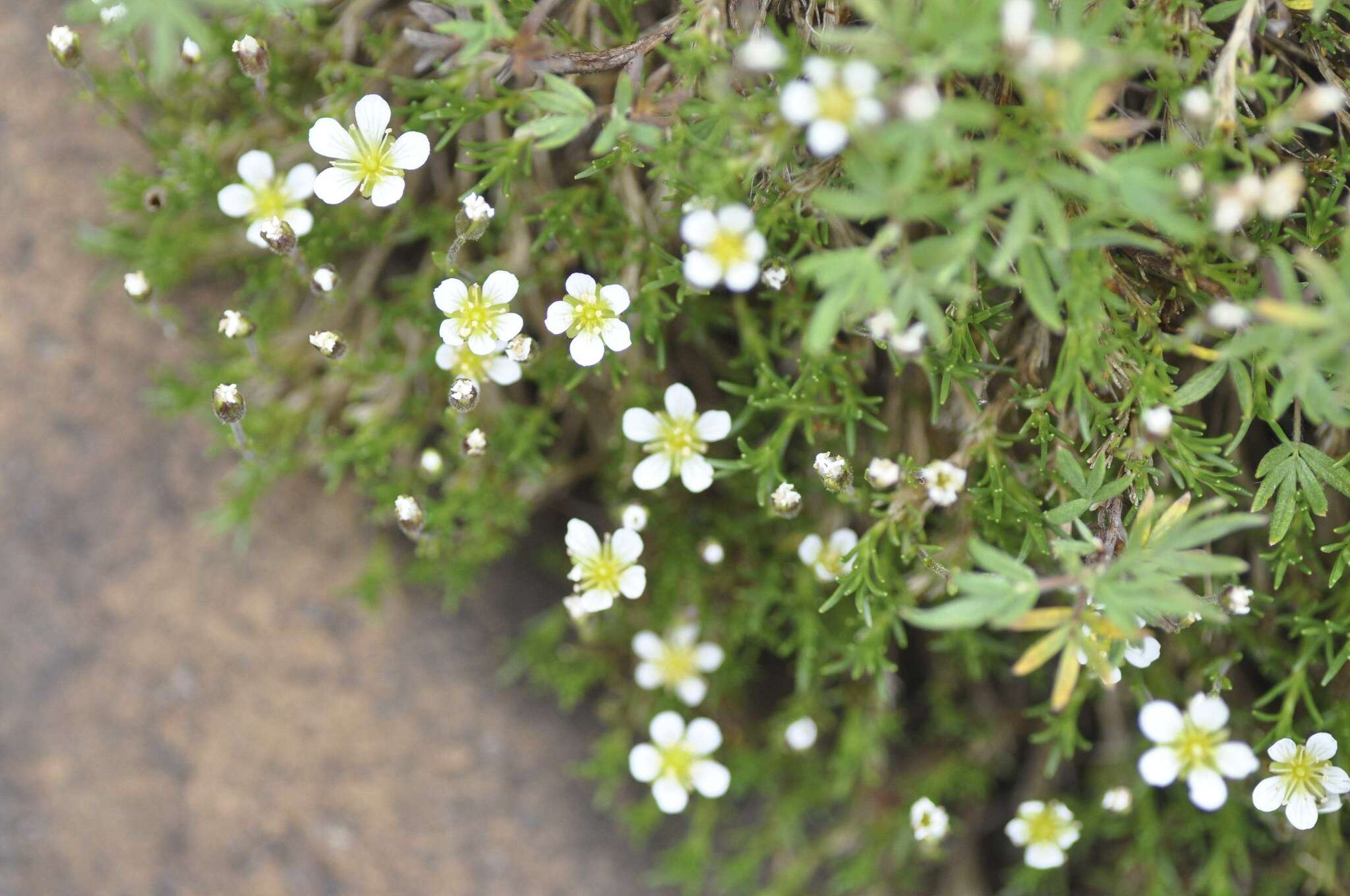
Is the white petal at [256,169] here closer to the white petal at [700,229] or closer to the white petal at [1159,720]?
the white petal at [700,229]

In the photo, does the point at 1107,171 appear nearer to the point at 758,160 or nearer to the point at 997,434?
the point at 758,160

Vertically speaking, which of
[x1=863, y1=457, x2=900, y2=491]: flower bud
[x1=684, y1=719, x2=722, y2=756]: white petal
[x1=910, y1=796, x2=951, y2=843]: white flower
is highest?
[x1=863, y1=457, x2=900, y2=491]: flower bud

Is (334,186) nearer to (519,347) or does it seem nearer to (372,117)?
(372,117)

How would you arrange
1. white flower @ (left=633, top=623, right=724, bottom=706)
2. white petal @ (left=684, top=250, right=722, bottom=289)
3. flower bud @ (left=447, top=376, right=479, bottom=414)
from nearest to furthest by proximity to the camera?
white petal @ (left=684, top=250, right=722, bottom=289) → flower bud @ (left=447, top=376, right=479, bottom=414) → white flower @ (left=633, top=623, right=724, bottom=706)

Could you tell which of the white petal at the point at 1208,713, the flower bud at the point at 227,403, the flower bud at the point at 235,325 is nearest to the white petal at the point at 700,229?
the flower bud at the point at 227,403

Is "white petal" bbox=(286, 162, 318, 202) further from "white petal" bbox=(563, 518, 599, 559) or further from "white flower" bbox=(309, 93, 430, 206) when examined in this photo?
"white petal" bbox=(563, 518, 599, 559)

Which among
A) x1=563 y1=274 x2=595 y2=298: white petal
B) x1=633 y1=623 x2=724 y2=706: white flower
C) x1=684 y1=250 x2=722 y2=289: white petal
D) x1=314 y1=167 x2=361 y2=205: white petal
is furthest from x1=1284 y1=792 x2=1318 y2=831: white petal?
x1=314 y1=167 x2=361 y2=205: white petal

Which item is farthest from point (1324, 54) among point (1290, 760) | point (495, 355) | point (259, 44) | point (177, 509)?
point (177, 509)
